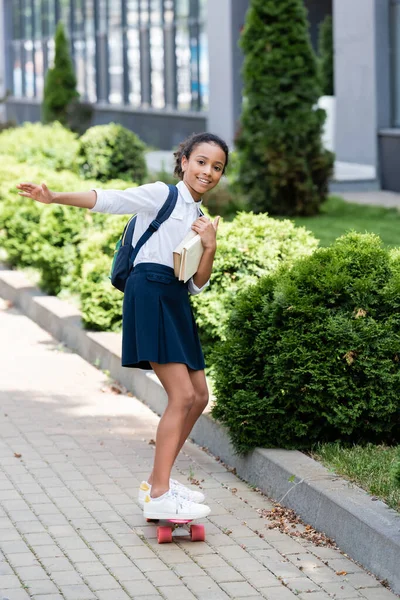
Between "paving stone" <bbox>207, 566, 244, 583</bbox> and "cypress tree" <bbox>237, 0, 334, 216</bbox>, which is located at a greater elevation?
"cypress tree" <bbox>237, 0, 334, 216</bbox>

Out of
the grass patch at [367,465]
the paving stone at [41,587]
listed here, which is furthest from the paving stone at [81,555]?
the grass patch at [367,465]

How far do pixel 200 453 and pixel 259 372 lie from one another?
850 millimetres

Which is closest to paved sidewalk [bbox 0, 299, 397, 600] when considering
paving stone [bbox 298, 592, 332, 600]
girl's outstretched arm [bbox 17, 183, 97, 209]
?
paving stone [bbox 298, 592, 332, 600]

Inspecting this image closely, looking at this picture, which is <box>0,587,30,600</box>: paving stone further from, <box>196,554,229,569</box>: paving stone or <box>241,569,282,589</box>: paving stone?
<box>241,569,282,589</box>: paving stone

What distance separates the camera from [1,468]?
20.1 feet

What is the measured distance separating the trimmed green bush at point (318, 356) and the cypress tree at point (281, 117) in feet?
30.1

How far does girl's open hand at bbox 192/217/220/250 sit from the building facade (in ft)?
47.0

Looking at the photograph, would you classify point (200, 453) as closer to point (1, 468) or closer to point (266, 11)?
point (1, 468)

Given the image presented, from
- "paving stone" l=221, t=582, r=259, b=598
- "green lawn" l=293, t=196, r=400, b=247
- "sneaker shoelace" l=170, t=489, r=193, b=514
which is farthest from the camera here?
"green lawn" l=293, t=196, r=400, b=247

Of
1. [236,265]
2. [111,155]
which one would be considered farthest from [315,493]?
[111,155]

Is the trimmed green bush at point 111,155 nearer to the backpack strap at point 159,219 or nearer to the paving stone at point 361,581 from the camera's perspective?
the backpack strap at point 159,219

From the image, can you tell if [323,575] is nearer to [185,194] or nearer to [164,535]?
[164,535]

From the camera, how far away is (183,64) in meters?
28.7

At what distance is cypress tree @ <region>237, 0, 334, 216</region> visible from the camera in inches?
588
